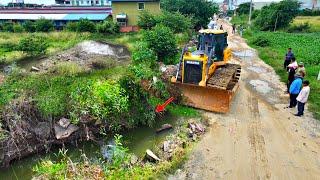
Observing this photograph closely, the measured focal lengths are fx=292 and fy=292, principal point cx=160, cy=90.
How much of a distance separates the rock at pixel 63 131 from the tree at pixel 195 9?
847 inches

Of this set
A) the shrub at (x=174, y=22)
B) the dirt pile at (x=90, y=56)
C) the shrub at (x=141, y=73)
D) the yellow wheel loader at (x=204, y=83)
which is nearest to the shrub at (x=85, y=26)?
the dirt pile at (x=90, y=56)

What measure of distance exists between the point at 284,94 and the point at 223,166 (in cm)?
644

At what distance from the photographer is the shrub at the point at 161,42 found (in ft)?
50.6

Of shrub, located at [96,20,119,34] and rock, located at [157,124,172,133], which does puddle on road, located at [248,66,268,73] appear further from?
shrub, located at [96,20,119,34]

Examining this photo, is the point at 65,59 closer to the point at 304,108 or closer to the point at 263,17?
the point at 304,108

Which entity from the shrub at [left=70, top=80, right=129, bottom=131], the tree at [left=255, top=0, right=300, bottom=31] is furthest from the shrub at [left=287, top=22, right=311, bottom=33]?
the shrub at [left=70, top=80, right=129, bottom=131]

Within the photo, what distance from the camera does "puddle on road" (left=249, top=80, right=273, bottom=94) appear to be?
1296 cm

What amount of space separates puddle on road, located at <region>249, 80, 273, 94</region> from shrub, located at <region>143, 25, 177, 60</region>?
4.55 metres

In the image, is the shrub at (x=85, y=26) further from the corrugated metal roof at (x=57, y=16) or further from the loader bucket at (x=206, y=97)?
the loader bucket at (x=206, y=97)

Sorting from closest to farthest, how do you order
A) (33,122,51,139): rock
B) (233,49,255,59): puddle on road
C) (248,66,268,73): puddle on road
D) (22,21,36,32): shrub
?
(33,122,51,139): rock, (248,66,268,73): puddle on road, (233,49,255,59): puddle on road, (22,21,36,32): shrub

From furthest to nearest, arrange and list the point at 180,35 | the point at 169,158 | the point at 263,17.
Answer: the point at 263,17 → the point at 180,35 → the point at 169,158

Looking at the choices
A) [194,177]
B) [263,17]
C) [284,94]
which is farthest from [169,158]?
[263,17]

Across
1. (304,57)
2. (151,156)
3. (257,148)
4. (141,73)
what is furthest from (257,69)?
(151,156)

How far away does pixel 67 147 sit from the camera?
28.2 feet
